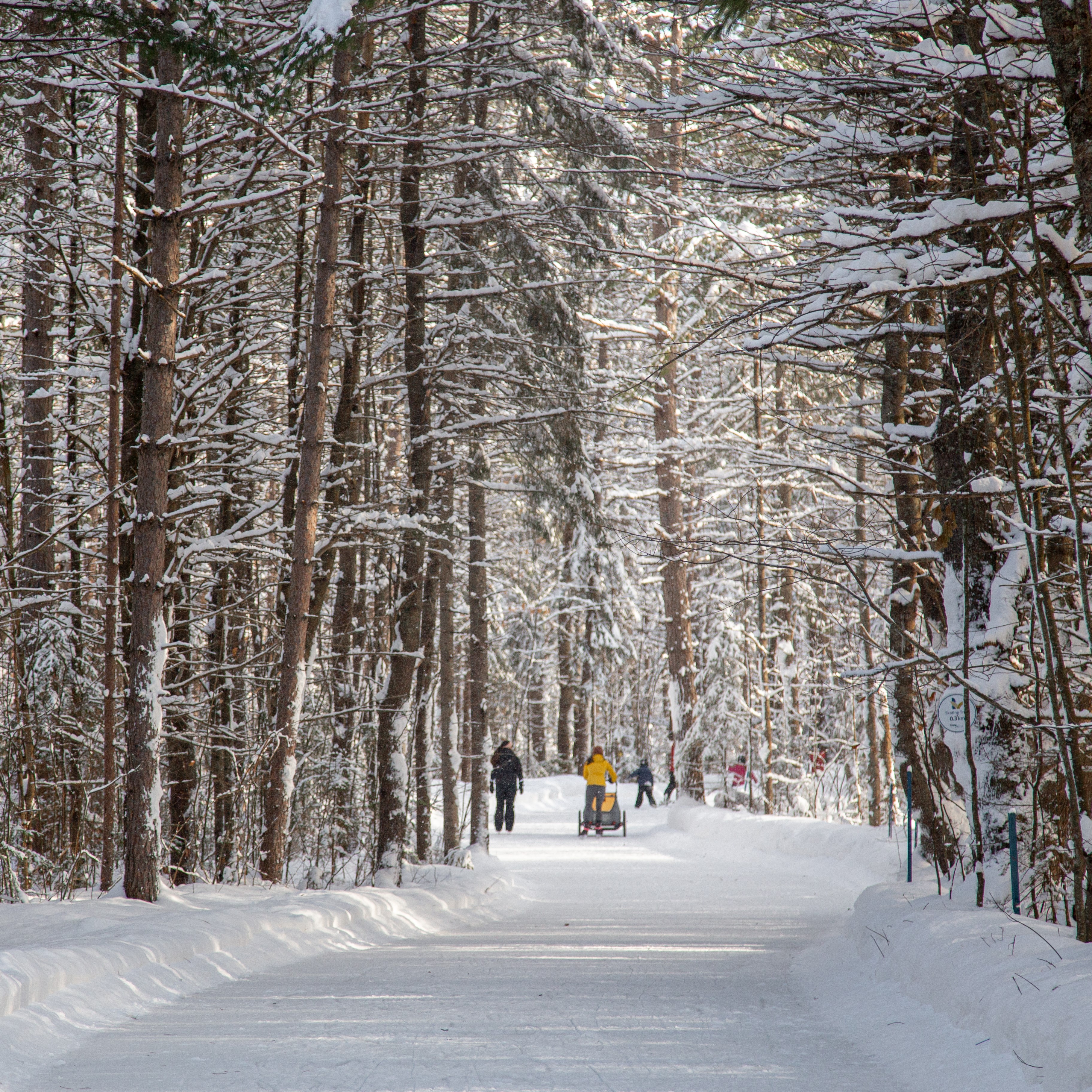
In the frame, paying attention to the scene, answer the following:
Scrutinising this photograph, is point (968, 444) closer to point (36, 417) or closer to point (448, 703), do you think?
point (36, 417)

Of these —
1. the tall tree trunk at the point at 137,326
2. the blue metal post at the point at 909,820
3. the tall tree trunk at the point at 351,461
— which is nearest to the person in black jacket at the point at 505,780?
the tall tree trunk at the point at 351,461

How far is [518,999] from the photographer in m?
7.07

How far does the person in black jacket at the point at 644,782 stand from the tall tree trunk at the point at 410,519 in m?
21.3

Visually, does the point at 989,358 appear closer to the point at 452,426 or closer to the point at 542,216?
the point at 542,216

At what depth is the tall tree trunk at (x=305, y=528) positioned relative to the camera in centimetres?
1102

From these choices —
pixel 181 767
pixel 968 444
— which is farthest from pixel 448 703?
pixel 968 444

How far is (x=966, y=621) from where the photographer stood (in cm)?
786

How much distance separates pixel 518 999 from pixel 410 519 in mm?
6066

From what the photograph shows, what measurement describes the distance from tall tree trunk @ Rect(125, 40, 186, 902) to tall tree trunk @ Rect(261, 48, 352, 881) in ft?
5.71

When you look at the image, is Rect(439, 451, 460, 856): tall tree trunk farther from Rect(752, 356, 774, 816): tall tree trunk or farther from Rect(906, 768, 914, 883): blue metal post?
Rect(906, 768, 914, 883): blue metal post

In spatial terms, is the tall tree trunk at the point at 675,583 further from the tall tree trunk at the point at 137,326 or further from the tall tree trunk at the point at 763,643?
the tall tree trunk at the point at 137,326

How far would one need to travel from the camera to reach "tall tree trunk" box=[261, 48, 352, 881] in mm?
11023

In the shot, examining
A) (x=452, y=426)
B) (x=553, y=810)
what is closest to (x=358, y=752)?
(x=452, y=426)

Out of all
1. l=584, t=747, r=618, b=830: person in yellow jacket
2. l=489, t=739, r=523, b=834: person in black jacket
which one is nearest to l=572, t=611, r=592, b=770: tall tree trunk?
l=489, t=739, r=523, b=834: person in black jacket
